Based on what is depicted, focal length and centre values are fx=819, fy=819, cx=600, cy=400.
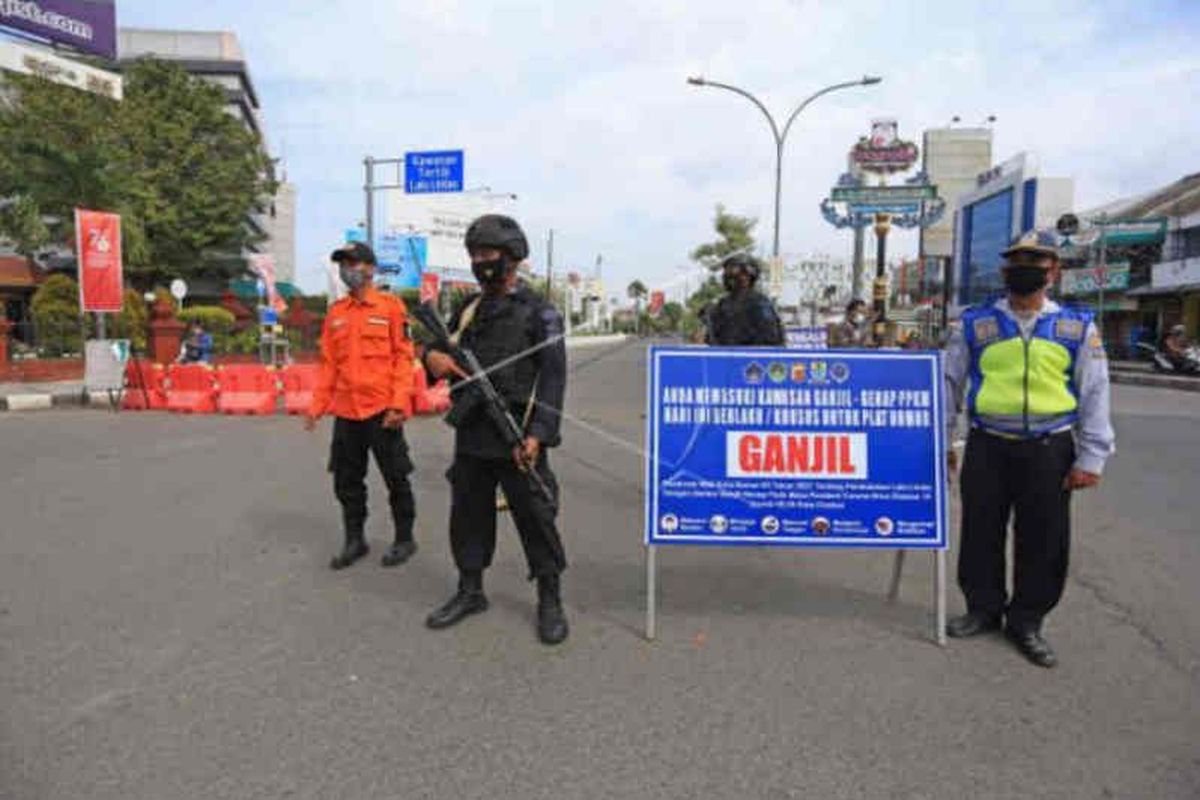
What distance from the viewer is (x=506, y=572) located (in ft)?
14.7

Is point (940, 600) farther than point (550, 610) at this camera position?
No

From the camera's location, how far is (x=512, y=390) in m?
3.54

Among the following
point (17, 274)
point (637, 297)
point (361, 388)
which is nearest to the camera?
point (361, 388)

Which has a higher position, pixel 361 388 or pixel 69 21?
pixel 69 21

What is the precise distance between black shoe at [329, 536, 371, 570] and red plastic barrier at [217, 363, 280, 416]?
8200 mm

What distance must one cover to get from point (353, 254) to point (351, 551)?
1.66 meters

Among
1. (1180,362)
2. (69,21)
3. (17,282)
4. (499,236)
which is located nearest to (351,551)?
(499,236)

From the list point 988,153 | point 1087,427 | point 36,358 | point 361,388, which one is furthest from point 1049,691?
point 988,153

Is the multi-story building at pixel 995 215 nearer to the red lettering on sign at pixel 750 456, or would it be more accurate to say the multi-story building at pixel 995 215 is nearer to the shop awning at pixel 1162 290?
the shop awning at pixel 1162 290

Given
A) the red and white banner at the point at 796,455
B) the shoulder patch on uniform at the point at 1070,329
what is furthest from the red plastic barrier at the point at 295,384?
the shoulder patch on uniform at the point at 1070,329

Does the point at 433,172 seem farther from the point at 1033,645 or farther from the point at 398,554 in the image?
the point at 1033,645

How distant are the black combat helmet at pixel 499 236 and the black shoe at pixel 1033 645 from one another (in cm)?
263

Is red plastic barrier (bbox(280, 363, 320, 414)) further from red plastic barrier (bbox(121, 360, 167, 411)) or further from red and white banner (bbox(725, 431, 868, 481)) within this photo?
red and white banner (bbox(725, 431, 868, 481))

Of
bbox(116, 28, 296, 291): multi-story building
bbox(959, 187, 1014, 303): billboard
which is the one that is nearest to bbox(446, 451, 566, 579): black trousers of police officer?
bbox(959, 187, 1014, 303): billboard
